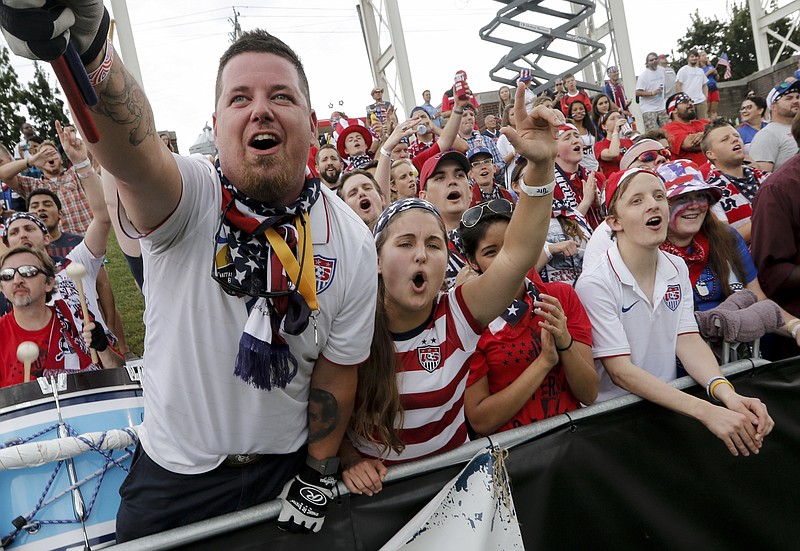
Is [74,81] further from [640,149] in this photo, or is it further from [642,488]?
[640,149]

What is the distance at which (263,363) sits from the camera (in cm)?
163

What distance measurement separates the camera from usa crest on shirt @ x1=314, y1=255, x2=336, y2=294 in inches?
70.4

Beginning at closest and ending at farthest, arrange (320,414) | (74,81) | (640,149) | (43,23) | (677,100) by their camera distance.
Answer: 1. (43,23)
2. (74,81)
3. (320,414)
4. (640,149)
5. (677,100)

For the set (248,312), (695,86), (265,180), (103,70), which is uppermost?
(695,86)

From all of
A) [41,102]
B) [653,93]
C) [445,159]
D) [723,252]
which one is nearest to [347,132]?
[445,159]

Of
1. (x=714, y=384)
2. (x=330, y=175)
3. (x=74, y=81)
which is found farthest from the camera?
(x=330, y=175)

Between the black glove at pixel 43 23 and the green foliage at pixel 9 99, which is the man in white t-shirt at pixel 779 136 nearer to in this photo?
the black glove at pixel 43 23

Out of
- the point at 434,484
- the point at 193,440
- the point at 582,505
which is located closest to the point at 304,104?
the point at 193,440

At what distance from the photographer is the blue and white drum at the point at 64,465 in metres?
2.04

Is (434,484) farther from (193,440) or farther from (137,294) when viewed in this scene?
(137,294)

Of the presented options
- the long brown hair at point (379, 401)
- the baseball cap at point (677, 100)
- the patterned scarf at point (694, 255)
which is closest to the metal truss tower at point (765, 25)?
the baseball cap at point (677, 100)

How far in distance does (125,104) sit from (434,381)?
1362mm

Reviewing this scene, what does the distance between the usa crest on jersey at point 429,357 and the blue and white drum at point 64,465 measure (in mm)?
1149

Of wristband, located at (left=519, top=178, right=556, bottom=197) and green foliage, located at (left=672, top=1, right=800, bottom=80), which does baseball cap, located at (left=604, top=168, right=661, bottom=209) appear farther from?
green foliage, located at (left=672, top=1, right=800, bottom=80)
